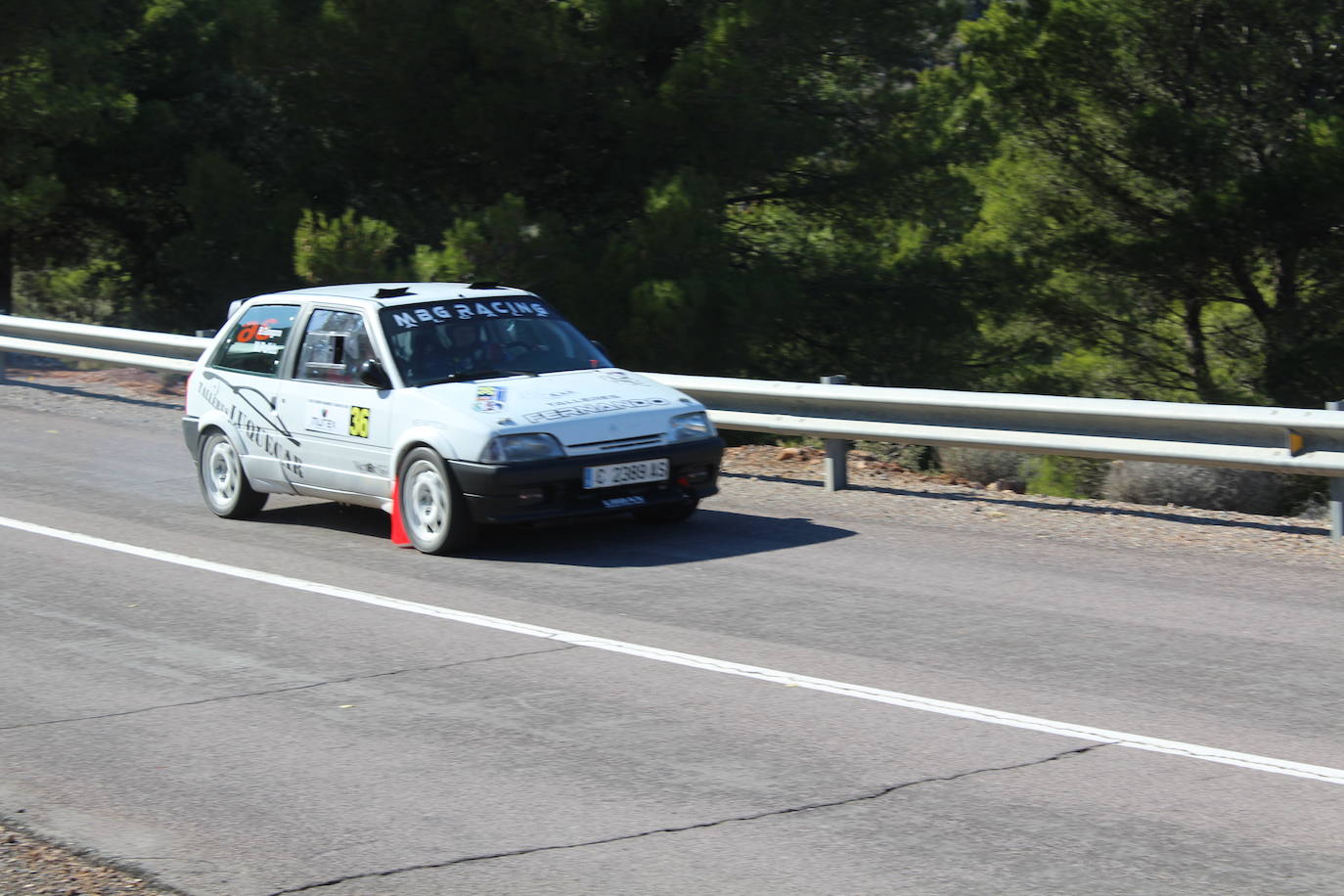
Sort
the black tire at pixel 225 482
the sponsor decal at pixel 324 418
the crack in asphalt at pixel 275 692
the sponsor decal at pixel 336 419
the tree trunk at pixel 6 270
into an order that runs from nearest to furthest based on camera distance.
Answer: the crack in asphalt at pixel 275 692 → the sponsor decal at pixel 336 419 → the sponsor decal at pixel 324 418 → the black tire at pixel 225 482 → the tree trunk at pixel 6 270

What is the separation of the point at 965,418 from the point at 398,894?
7440 mm

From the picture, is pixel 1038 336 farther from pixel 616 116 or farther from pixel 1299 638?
pixel 1299 638

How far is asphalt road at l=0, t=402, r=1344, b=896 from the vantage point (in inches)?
187

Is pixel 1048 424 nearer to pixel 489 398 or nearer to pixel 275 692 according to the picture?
pixel 489 398

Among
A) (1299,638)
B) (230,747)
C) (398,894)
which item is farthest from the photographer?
(1299,638)

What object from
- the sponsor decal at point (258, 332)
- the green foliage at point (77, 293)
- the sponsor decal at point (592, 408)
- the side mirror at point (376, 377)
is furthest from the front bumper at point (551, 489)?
the green foliage at point (77, 293)

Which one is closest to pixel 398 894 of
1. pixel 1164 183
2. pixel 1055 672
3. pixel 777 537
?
pixel 1055 672

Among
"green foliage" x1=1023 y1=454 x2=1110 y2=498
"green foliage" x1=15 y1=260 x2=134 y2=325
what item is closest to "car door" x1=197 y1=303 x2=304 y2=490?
"green foliage" x1=1023 y1=454 x2=1110 y2=498

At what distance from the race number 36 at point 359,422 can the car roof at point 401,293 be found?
0.74 metres

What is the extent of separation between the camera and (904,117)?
22391 millimetres

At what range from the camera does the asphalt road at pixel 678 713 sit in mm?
4750

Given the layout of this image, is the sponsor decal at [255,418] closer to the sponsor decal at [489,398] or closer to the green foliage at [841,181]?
the sponsor decal at [489,398]

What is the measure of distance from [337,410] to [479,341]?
101cm

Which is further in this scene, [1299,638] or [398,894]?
[1299,638]
